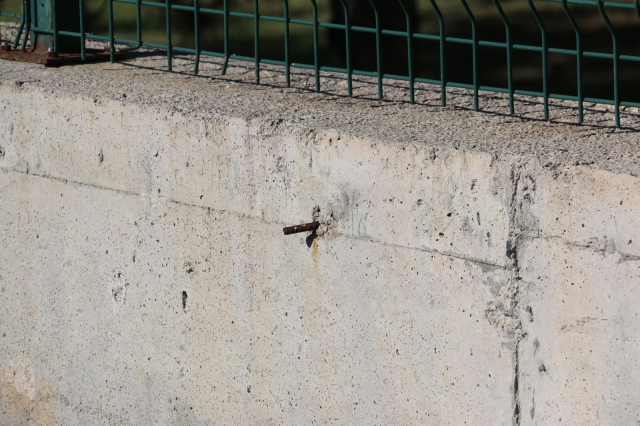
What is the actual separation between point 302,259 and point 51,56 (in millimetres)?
1606

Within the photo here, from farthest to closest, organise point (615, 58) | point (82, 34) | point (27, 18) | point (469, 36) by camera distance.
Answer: point (469, 36), point (27, 18), point (82, 34), point (615, 58)

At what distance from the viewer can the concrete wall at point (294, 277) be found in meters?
2.28

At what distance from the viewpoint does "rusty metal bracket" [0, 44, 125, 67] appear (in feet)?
12.1

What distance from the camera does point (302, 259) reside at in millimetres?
2717

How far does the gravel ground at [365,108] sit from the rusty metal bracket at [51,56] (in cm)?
5

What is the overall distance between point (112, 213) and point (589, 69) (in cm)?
915

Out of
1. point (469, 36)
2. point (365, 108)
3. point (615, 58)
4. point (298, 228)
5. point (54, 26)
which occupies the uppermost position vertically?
point (469, 36)

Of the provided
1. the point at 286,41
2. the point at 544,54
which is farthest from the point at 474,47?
the point at 286,41

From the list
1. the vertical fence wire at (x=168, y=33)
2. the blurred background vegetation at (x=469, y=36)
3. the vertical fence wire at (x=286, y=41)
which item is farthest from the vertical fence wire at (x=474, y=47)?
the blurred background vegetation at (x=469, y=36)

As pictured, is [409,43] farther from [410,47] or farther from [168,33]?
[168,33]

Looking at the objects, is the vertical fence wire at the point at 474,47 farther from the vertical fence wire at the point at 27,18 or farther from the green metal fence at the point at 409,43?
the vertical fence wire at the point at 27,18

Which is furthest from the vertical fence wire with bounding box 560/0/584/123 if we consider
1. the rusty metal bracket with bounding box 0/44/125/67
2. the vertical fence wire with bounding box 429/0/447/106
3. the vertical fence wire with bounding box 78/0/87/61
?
the rusty metal bracket with bounding box 0/44/125/67

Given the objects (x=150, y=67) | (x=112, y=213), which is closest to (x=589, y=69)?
(x=150, y=67)

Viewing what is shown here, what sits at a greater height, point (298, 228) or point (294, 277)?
point (298, 228)
